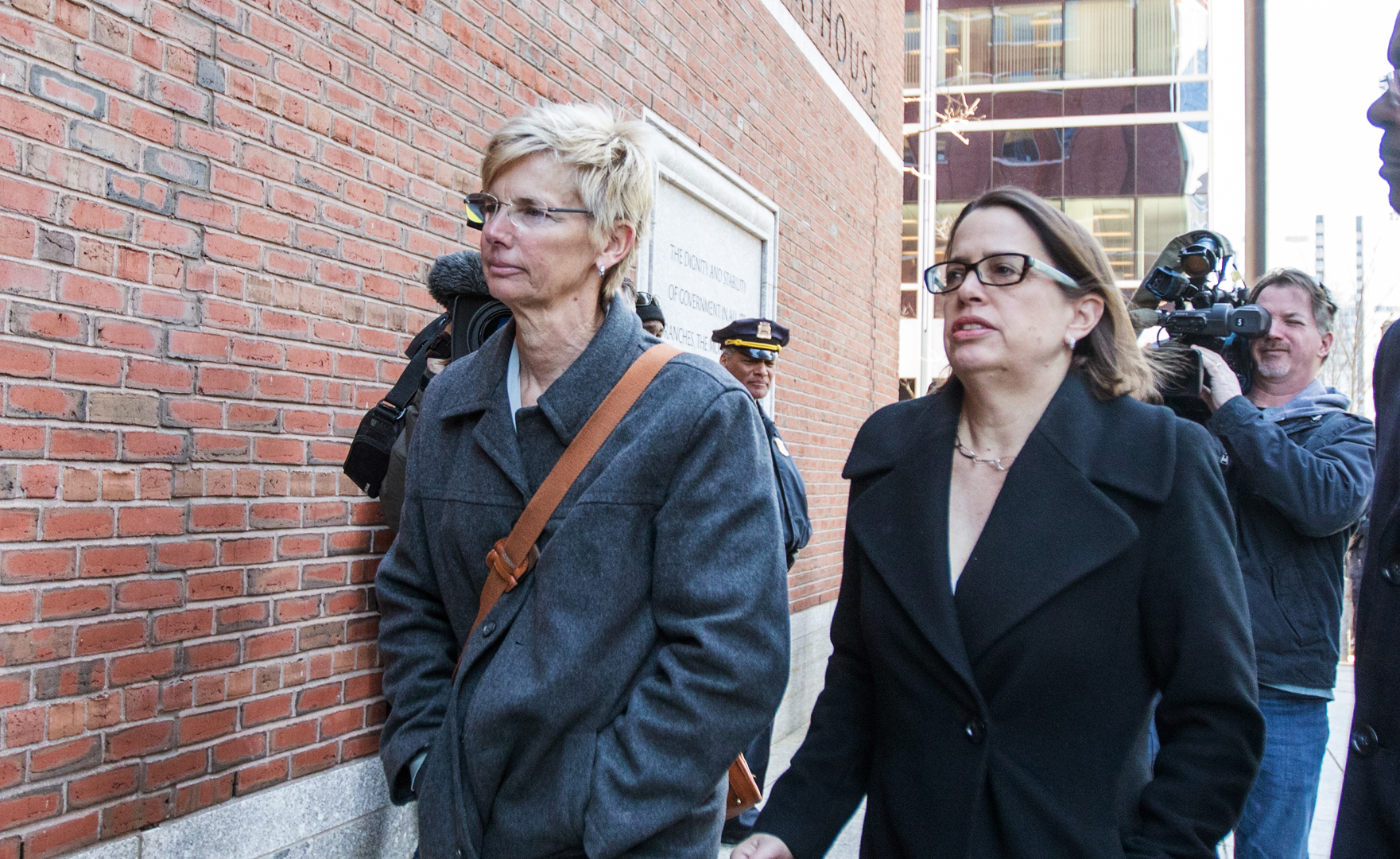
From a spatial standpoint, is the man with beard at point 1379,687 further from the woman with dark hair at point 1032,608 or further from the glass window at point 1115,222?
the glass window at point 1115,222

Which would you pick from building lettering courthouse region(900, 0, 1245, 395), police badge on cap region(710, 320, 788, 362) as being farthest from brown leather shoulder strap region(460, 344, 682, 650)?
building lettering courthouse region(900, 0, 1245, 395)

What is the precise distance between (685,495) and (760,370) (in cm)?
341

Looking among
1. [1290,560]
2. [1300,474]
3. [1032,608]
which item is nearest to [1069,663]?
[1032,608]

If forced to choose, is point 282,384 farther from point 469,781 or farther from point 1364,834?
point 1364,834

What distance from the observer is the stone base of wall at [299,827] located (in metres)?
2.90

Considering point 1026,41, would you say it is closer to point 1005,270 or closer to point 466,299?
point 466,299

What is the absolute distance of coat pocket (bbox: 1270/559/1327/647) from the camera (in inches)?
127

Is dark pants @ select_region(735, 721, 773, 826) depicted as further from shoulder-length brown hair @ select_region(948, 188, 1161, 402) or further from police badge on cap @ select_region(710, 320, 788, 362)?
shoulder-length brown hair @ select_region(948, 188, 1161, 402)

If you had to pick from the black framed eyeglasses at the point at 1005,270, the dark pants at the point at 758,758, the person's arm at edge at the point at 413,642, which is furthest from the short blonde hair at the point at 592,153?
the dark pants at the point at 758,758

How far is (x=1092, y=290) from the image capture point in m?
2.13

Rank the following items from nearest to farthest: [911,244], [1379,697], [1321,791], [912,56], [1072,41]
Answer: [1379,697]
[1321,791]
[911,244]
[912,56]
[1072,41]

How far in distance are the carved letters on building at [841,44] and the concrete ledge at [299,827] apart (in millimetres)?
6062

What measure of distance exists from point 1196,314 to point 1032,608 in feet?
6.53

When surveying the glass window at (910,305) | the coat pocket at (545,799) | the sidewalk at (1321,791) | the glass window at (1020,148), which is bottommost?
the sidewalk at (1321,791)
